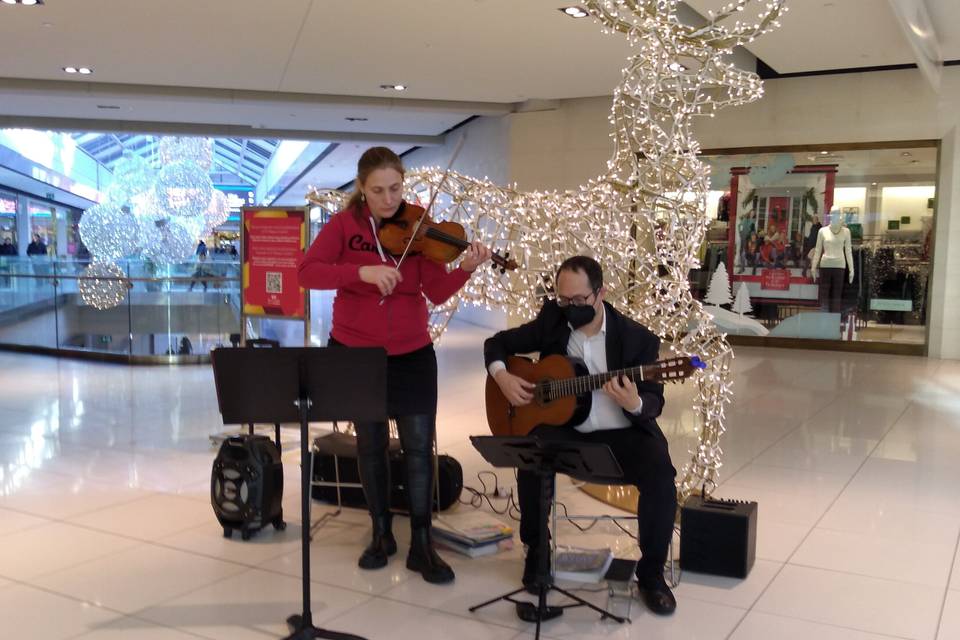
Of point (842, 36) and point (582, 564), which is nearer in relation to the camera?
point (582, 564)

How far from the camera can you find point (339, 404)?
111 inches

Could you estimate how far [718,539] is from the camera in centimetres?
349

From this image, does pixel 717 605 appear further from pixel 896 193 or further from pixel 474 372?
pixel 896 193

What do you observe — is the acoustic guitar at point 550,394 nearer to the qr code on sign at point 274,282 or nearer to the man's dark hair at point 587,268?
the man's dark hair at point 587,268

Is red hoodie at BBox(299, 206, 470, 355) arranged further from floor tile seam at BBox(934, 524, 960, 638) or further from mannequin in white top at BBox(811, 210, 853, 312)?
mannequin in white top at BBox(811, 210, 853, 312)

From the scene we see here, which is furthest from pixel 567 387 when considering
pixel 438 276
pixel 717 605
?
pixel 717 605

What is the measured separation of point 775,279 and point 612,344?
32.9 ft

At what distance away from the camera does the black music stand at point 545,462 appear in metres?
2.81

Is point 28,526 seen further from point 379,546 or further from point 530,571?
point 530,571

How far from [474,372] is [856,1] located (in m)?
5.09

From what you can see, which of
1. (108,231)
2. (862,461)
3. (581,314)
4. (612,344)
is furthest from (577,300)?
(108,231)

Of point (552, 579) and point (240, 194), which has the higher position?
point (240, 194)

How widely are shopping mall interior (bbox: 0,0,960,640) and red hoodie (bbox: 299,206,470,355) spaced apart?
0.05ft

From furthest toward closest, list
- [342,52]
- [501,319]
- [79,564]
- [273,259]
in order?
[501,319], [342,52], [273,259], [79,564]
